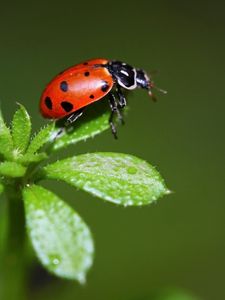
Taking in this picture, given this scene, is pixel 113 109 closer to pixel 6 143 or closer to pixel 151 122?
pixel 6 143

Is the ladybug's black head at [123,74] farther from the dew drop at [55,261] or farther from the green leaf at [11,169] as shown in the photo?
the dew drop at [55,261]

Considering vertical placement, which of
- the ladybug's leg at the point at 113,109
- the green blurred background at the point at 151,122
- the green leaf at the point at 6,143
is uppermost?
the green leaf at the point at 6,143

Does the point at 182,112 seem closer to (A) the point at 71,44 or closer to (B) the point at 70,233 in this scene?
(A) the point at 71,44

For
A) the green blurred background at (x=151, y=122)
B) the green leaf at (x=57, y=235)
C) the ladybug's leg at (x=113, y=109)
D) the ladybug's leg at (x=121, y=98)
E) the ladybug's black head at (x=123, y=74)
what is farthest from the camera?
the green blurred background at (x=151, y=122)

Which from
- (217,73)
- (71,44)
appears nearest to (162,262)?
(217,73)

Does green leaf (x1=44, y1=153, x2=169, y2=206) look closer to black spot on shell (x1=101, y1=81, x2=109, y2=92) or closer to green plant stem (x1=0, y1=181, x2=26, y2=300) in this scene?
green plant stem (x1=0, y1=181, x2=26, y2=300)

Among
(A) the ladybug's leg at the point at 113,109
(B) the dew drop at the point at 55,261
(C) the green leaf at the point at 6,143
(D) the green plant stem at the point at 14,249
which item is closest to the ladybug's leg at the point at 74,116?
(A) the ladybug's leg at the point at 113,109

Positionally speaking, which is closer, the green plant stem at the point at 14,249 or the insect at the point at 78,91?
the green plant stem at the point at 14,249
